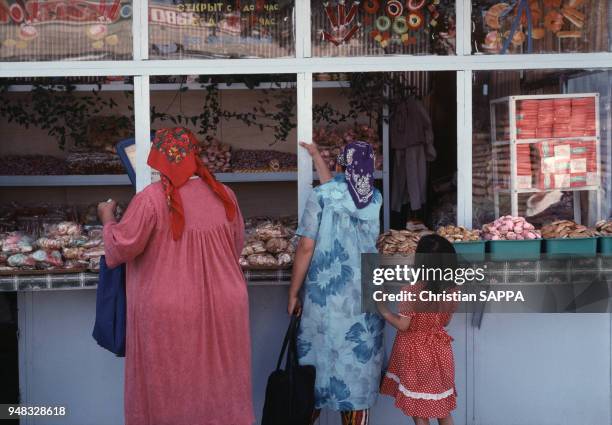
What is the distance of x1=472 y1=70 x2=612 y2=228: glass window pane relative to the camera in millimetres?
4523

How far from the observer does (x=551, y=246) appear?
4.25 meters

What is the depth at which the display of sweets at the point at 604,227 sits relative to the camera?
14.2ft

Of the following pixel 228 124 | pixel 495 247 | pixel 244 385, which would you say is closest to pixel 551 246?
pixel 495 247

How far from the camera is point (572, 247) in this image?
13.9ft

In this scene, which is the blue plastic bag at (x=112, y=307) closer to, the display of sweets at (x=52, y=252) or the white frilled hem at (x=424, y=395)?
the display of sweets at (x=52, y=252)

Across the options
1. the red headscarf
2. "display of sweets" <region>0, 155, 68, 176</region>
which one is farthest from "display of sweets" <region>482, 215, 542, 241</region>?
"display of sweets" <region>0, 155, 68, 176</region>

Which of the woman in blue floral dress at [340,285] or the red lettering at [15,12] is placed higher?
the red lettering at [15,12]

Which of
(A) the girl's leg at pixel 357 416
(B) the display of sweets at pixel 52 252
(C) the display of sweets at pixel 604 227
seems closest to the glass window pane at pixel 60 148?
(B) the display of sweets at pixel 52 252

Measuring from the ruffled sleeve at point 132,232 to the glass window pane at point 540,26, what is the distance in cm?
222

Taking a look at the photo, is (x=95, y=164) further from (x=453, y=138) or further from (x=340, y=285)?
(x=340, y=285)

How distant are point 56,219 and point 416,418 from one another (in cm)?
311

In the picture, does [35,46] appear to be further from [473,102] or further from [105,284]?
[473,102]

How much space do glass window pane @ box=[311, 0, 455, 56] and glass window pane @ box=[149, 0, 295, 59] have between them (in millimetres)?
201

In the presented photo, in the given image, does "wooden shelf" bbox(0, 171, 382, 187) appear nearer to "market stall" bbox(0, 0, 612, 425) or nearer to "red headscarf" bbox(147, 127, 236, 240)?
"market stall" bbox(0, 0, 612, 425)
